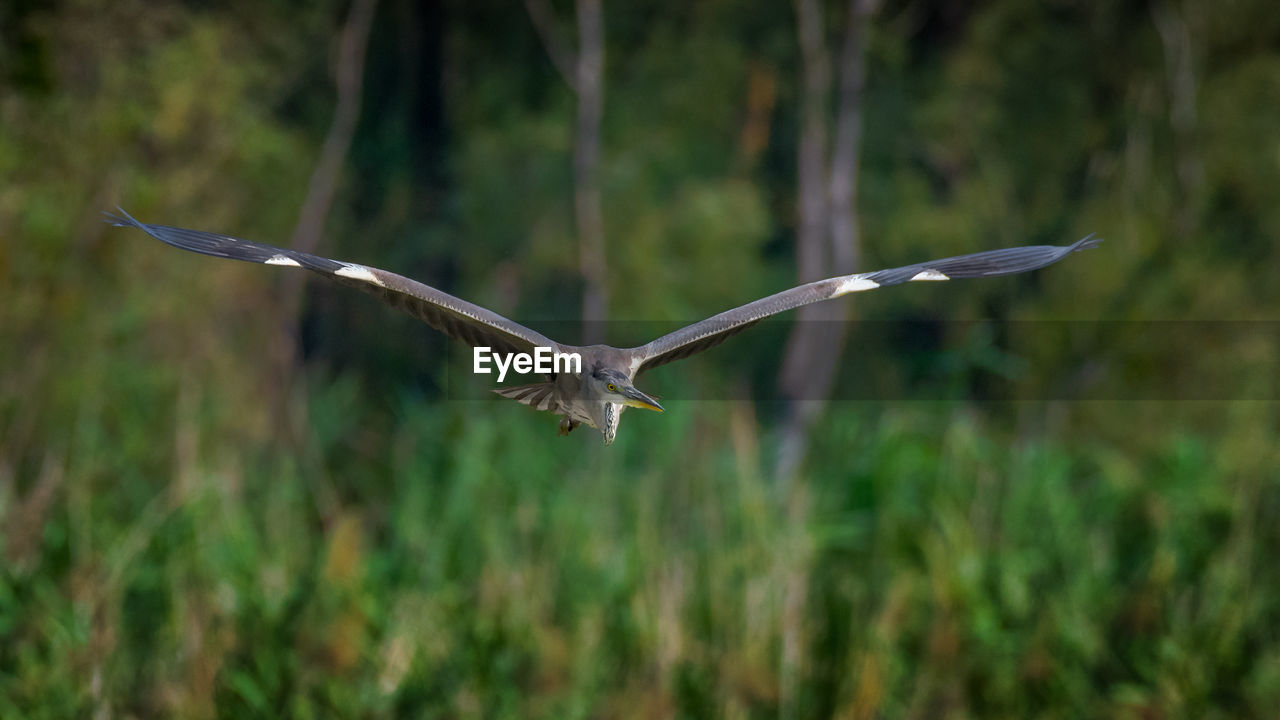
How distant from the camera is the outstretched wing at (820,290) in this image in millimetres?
818

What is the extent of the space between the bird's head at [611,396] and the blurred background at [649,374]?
1.84 metres

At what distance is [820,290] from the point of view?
1.00 m

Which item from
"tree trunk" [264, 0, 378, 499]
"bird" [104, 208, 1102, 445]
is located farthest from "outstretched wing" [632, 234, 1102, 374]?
"tree trunk" [264, 0, 378, 499]

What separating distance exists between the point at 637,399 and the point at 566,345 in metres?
0.11

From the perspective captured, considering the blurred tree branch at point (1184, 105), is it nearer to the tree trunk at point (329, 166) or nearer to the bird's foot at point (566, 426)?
the tree trunk at point (329, 166)

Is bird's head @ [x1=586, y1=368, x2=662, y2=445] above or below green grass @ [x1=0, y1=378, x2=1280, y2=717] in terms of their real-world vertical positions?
above

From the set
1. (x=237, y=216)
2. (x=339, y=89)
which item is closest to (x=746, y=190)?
(x=339, y=89)

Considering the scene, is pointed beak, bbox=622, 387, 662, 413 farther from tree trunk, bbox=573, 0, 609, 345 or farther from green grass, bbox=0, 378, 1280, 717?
tree trunk, bbox=573, 0, 609, 345

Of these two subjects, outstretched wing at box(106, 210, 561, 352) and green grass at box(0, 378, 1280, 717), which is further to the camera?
green grass at box(0, 378, 1280, 717)

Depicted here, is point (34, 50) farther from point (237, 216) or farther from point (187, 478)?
point (187, 478)

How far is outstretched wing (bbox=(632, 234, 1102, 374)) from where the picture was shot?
2.68 feet

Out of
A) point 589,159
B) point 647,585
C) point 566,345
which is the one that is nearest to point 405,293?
point 566,345

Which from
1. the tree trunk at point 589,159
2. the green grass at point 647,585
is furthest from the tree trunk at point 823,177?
the green grass at point 647,585

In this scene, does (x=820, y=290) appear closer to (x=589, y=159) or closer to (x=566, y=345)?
(x=566, y=345)
